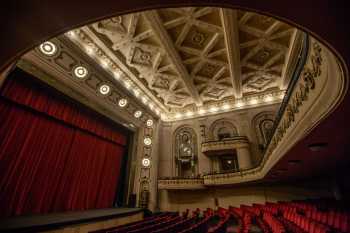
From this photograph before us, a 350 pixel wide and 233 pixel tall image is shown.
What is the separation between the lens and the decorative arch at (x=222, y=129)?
9152mm

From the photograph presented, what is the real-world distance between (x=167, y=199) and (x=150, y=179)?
1.48 metres

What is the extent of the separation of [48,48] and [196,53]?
4567 millimetres

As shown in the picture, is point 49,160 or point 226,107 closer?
point 49,160

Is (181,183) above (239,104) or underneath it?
underneath

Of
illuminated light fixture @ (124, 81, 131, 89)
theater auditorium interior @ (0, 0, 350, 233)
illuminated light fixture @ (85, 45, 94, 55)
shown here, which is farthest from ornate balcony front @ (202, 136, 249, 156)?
illuminated light fixture @ (85, 45, 94, 55)

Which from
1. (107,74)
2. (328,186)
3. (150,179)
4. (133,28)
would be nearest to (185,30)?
(133,28)

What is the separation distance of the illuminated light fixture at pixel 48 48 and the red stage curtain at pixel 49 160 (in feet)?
3.10

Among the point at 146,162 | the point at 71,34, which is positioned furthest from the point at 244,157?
the point at 71,34

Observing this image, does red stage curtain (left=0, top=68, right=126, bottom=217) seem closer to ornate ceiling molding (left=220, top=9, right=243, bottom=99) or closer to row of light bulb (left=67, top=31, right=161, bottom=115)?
row of light bulb (left=67, top=31, right=161, bottom=115)

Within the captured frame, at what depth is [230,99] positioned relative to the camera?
9469 millimetres

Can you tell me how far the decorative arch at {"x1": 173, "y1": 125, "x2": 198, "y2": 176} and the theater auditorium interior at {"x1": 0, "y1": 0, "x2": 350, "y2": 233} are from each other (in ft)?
0.18

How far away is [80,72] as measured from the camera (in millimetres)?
5383

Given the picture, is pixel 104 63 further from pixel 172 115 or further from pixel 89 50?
pixel 172 115

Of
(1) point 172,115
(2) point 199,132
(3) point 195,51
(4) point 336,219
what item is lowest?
(4) point 336,219
